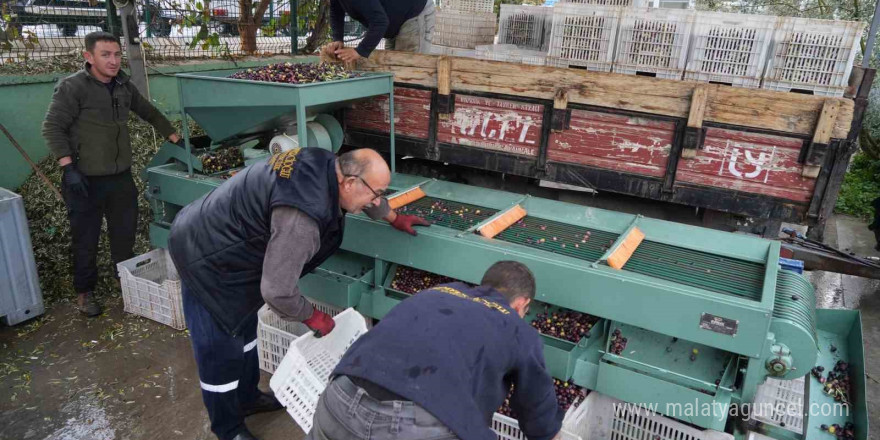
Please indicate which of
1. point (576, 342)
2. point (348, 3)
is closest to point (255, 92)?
point (348, 3)

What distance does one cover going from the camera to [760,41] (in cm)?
335

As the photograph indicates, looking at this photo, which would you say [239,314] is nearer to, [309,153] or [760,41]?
[309,153]

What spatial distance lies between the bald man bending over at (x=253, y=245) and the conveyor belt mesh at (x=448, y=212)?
15.7 inches

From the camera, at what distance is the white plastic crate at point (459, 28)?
4727 mm

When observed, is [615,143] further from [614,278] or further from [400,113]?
[400,113]

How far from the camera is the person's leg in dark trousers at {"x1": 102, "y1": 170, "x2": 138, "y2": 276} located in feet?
14.4

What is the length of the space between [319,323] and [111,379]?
1846 millimetres

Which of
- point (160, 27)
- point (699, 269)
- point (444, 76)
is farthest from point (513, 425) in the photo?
point (160, 27)

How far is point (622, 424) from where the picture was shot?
3.04m

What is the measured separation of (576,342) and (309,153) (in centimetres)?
168

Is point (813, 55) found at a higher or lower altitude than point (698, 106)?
higher

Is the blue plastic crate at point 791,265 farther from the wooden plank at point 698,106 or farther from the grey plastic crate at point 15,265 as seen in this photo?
the grey plastic crate at point 15,265

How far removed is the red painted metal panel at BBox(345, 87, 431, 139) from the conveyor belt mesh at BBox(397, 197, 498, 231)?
723 millimetres

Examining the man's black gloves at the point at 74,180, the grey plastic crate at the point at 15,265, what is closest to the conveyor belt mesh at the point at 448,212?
the man's black gloves at the point at 74,180
